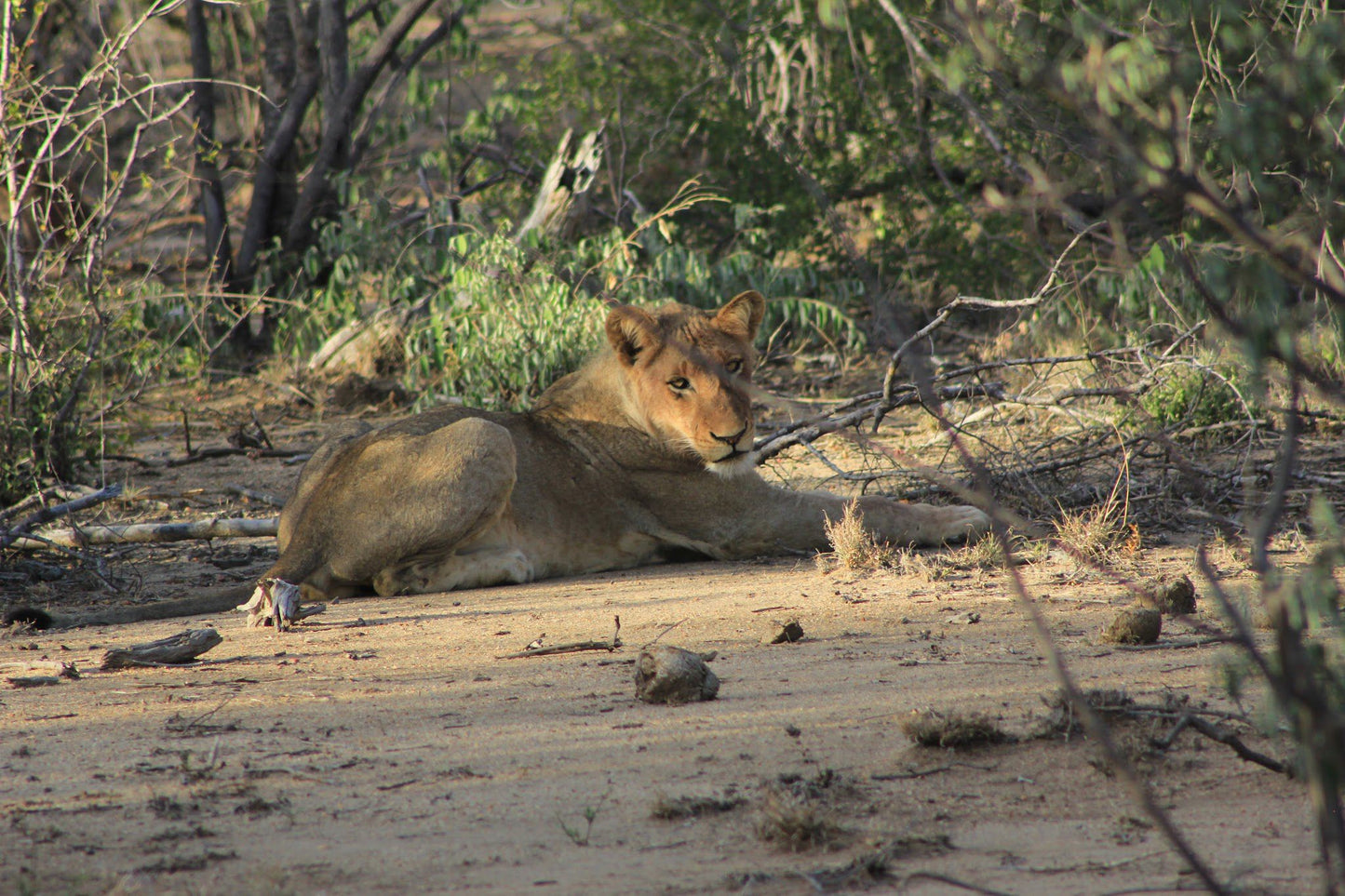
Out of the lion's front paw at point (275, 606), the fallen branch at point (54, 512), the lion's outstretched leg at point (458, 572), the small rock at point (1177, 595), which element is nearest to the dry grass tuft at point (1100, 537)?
the small rock at point (1177, 595)

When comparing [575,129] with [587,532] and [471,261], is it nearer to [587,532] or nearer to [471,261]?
[471,261]

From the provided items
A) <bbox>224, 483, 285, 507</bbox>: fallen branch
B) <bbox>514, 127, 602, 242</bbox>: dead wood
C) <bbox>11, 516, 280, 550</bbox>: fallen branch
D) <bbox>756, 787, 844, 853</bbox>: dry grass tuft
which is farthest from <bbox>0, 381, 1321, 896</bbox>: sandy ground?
<bbox>514, 127, 602, 242</bbox>: dead wood

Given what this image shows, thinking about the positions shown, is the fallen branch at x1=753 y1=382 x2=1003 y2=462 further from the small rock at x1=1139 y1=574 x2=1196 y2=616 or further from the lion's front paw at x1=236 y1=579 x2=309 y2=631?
the lion's front paw at x1=236 y1=579 x2=309 y2=631

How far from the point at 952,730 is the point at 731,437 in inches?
108

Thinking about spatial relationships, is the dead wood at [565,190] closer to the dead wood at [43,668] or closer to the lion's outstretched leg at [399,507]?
the lion's outstretched leg at [399,507]

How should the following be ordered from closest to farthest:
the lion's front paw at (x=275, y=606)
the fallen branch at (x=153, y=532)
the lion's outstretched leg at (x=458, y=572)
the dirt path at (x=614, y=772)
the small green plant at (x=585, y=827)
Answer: the dirt path at (x=614, y=772) → the small green plant at (x=585, y=827) → the lion's front paw at (x=275, y=606) → the lion's outstretched leg at (x=458, y=572) → the fallen branch at (x=153, y=532)

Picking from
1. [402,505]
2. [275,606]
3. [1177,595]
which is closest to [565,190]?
[402,505]

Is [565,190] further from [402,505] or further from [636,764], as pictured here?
[636,764]

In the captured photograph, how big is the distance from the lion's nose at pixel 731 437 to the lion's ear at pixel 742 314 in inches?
22.6

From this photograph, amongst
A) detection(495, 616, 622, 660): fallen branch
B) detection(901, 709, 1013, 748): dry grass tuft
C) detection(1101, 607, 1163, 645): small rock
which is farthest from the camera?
detection(495, 616, 622, 660): fallen branch

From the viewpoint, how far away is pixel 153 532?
580cm

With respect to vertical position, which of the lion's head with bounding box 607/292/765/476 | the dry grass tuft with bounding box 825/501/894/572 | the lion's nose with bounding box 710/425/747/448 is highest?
the lion's head with bounding box 607/292/765/476

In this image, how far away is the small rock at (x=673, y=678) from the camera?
3188mm

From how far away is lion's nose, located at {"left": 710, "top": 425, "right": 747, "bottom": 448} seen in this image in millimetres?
5379
